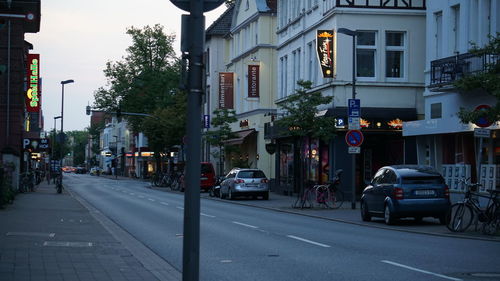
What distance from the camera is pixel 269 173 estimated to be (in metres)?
54.3

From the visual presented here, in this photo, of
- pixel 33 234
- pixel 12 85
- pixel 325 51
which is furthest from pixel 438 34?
pixel 12 85

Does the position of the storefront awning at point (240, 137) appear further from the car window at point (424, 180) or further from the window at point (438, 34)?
the car window at point (424, 180)

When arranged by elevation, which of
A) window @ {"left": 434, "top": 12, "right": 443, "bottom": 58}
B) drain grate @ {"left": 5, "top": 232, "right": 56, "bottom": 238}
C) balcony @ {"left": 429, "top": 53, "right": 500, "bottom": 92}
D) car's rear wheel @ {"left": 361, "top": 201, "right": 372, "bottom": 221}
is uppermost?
window @ {"left": 434, "top": 12, "right": 443, "bottom": 58}

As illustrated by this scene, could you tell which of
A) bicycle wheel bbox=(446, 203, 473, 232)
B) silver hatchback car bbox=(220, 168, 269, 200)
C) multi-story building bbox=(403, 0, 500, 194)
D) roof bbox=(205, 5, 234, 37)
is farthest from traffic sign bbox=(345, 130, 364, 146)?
roof bbox=(205, 5, 234, 37)

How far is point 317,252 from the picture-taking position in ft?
49.1

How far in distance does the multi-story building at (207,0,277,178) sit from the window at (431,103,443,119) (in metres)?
19.0

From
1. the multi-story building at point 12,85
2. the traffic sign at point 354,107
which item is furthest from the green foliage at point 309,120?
the multi-story building at point 12,85

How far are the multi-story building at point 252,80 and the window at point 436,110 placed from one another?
19.0 meters

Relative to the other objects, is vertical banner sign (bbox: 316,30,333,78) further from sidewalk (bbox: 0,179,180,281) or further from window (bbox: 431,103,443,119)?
sidewalk (bbox: 0,179,180,281)

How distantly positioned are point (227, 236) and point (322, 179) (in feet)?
72.6

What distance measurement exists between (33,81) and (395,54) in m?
25.4

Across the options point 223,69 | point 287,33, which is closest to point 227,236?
point 287,33

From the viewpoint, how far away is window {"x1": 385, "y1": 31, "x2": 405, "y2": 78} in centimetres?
3916

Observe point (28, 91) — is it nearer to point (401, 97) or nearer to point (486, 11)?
point (401, 97)
